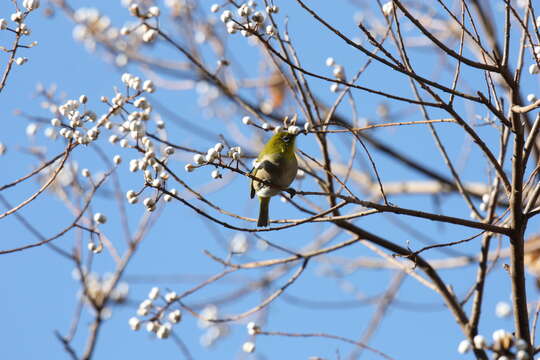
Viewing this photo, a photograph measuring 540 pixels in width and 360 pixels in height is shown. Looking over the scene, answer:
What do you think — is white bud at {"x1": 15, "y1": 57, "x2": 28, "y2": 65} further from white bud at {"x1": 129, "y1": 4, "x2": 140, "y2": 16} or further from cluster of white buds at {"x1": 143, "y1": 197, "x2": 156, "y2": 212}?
cluster of white buds at {"x1": 143, "y1": 197, "x2": 156, "y2": 212}

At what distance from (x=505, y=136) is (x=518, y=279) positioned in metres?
0.98

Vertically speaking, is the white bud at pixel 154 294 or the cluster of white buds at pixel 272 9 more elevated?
the cluster of white buds at pixel 272 9

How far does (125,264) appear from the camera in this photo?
479 cm

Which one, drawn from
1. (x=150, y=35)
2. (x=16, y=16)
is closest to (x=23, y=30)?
(x=16, y=16)

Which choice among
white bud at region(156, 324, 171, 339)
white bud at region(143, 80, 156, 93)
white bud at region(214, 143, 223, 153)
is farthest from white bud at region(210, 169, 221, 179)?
white bud at region(156, 324, 171, 339)

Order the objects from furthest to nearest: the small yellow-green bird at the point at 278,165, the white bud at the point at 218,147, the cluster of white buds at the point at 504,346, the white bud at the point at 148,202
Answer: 1. the small yellow-green bird at the point at 278,165
2. the white bud at the point at 148,202
3. the white bud at the point at 218,147
4. the cluster of white buds at the point at 504,346

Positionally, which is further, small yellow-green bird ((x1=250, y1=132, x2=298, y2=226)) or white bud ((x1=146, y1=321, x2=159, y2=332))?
small yellow-green bird ((x1=250, y1=132, x2=298, y2=226))

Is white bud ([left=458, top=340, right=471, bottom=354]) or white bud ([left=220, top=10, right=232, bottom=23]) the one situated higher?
white bud ([left=220, top=10, right=232, bottom=23])

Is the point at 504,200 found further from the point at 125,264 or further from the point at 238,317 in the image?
the point at 125,264

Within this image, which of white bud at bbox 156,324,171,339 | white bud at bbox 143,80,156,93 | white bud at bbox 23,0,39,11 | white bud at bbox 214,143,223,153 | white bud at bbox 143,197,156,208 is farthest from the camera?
white bud at bbox 156,324,171,339

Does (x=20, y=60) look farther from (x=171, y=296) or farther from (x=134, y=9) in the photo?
(x=171, y=296)

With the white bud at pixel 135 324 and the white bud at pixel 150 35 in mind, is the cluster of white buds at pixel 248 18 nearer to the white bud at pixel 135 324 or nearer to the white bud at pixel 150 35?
the white bud at pixel 150 35

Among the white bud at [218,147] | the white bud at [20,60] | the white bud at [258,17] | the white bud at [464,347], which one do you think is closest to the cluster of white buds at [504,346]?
the white bud at [464,347]

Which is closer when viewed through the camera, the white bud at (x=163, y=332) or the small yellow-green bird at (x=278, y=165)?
the white bud at (x=163, y=332)
